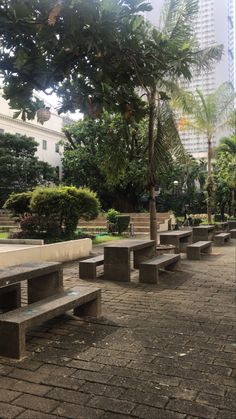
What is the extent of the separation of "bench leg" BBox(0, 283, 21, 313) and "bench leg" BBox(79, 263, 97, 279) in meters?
2.74

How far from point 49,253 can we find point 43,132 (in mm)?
37068

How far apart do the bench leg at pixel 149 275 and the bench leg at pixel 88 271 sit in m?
0.89

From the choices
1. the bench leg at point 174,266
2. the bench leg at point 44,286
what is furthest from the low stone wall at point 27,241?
the bench leg at point 44,286

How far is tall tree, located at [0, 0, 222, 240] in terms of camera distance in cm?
318

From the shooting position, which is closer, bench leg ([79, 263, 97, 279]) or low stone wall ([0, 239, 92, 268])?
bench leg ([79, 263, 97, 279])

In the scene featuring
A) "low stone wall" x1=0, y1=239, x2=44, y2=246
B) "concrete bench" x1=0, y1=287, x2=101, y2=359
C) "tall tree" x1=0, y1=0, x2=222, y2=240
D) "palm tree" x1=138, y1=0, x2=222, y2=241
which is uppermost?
"palm tree" x1=138, y1=0, x2=222, y2=241

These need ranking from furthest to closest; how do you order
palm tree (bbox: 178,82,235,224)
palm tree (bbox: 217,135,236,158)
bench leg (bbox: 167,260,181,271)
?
palm tree (bbox: 217,135,236,158), palm tree (bbox: 178,82,235,224), bench leg (bbox: 167,260,181,271)

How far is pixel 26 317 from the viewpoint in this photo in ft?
13.8

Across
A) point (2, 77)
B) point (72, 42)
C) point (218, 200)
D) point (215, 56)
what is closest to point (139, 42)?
point (72, 42)

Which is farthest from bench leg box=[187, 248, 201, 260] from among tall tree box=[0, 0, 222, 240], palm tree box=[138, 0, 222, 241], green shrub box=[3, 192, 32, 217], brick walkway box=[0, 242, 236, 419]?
tall tree box=[0, 0, 222, 240]

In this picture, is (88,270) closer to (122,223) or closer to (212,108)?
(212,108)

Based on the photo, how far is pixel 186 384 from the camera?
12.0ft

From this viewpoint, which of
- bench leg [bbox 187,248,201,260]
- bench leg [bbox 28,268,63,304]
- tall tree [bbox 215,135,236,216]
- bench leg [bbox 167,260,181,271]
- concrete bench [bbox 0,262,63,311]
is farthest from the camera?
tall tree [bbox 215,135,236,216]

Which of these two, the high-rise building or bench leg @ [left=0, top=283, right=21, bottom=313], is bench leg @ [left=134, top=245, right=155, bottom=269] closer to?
bench leg @ [left=0, top=283, right=21, bottom=313]
